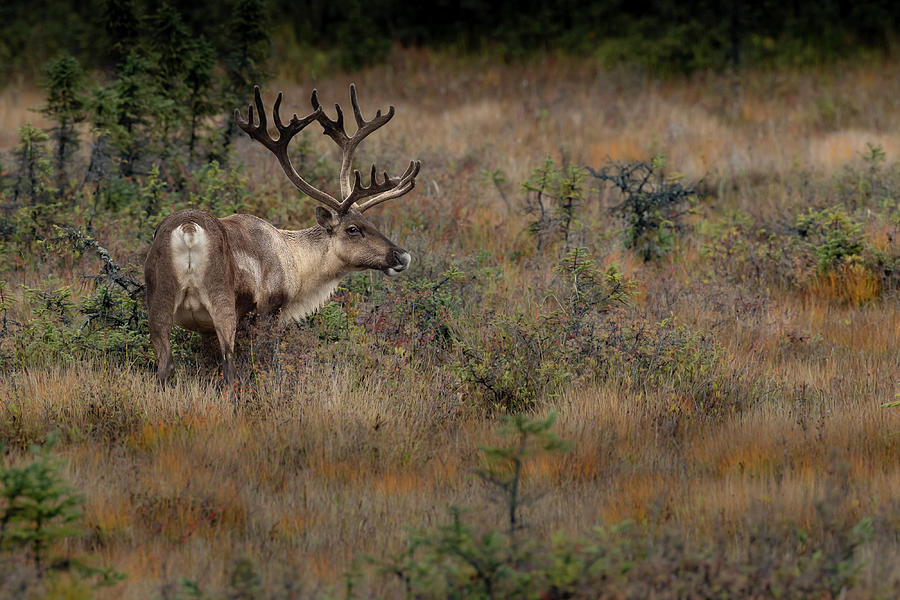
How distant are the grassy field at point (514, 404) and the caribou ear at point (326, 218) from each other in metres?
0.67

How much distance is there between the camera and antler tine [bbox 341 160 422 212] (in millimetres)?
8477

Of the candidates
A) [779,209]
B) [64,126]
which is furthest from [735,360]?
[64,126]

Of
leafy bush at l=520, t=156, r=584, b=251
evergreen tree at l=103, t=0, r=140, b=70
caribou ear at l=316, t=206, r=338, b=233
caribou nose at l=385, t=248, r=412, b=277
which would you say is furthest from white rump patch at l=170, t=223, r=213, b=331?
evergreen tree at l=103, t=0, r=140, b=70

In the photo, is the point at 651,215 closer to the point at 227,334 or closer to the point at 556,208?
the point at 556,208

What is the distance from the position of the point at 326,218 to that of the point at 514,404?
96.6 inches

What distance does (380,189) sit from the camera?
875 centimetres

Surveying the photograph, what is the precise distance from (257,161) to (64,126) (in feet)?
8.32

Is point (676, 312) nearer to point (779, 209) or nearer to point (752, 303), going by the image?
point (752, 303)

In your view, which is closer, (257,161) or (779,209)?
(779,209)

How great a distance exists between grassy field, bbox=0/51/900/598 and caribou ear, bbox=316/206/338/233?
0.67 m

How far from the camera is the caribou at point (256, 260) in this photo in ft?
23.5

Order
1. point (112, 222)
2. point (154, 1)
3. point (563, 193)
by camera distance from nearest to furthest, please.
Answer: point (112, 222), point (563, 193), point (154, 1)

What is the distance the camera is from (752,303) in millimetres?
9523

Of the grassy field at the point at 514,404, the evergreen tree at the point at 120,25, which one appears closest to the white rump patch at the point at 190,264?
the grassy field at the point at 514,404
